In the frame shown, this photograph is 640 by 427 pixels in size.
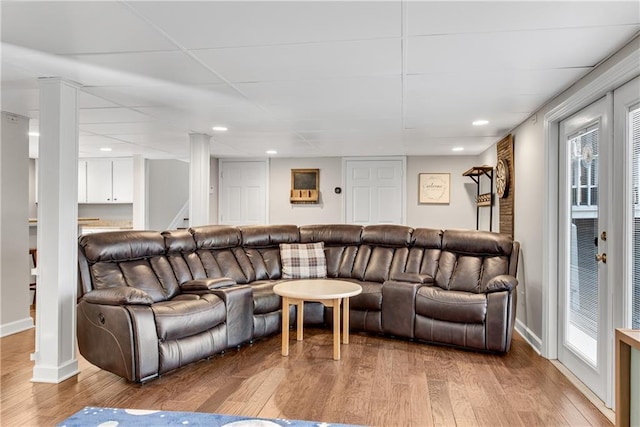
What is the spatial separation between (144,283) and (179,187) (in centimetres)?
478

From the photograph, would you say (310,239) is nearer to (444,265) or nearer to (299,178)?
(444,265)

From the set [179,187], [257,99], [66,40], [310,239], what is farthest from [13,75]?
[179,187]

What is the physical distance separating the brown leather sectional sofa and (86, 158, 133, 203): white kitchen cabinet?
3.21m

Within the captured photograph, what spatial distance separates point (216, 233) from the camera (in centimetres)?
468

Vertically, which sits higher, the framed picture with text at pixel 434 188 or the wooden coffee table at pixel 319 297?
the framed picture with text at pixel 434 188

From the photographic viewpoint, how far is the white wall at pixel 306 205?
23.6 feet

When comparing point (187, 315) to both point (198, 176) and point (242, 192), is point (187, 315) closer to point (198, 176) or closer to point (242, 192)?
point (198, 176)

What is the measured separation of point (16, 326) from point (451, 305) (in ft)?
14.3

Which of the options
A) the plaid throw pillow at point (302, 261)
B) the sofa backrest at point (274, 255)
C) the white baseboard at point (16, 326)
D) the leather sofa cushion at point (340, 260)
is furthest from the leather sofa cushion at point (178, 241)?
the white baseboard at point (16, 326)

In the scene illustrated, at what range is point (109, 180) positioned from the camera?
23.4 ft

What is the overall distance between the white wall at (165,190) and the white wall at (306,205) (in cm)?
200

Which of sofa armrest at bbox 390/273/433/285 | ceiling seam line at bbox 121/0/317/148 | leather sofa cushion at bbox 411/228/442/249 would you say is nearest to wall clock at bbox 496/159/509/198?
leather sofa cushion at bbox 411/228/442/249

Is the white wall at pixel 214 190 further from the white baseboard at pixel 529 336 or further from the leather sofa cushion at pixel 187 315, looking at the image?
the white baseboard at pixel 529 336

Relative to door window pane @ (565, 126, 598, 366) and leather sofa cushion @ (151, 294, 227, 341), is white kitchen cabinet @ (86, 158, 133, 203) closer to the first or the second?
leather sofa cushion @ (151, 294, 227, 341)
